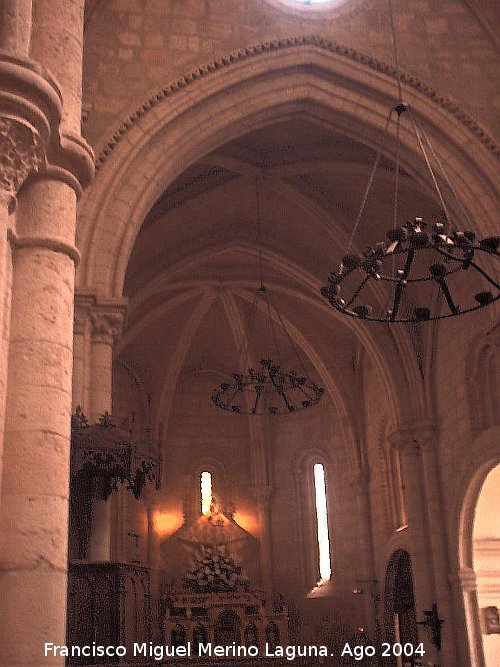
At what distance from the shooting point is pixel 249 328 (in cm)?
2105

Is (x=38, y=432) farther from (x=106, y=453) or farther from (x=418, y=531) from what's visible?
(x=418, y=531)

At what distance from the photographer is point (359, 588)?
19031 mm

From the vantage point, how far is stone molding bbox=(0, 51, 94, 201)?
19.0 ft

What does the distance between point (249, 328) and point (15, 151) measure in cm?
1527

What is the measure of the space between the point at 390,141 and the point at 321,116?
1093 mm

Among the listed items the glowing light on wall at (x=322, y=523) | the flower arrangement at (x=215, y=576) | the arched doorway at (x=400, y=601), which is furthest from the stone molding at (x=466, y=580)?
the glowing light on wall at (x=322, y=523)

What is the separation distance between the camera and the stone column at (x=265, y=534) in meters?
20.3

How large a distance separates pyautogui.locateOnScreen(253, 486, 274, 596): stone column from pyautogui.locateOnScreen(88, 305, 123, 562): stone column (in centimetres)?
1041

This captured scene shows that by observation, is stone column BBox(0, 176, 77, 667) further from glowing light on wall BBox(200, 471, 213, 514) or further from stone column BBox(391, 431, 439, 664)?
glowing light on wall BBox(200, 471, 213, 514)

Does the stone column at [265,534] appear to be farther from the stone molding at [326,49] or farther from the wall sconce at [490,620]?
the stone molding at [326,49]

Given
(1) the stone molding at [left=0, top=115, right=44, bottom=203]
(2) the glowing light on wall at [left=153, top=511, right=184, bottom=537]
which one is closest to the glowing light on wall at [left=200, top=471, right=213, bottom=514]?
(2) the glowing light on wall at [left=153, top=511, right=184, bottom=537]

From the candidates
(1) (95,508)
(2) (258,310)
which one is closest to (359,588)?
(2) (258,310)

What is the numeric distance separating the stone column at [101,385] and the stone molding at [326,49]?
8.39 ft

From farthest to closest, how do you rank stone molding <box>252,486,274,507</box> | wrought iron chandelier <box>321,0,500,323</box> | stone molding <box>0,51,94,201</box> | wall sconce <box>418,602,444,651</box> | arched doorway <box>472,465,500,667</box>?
stone molding <box>252,486,274,507</box> < wall sconce <box>418,602,444,651</box> < arched doorway <box>472,465,500,667</box> < wrought iron chandelier <box>321,0,500,323</box> < stone molding <box>0,51,94,201</box>
